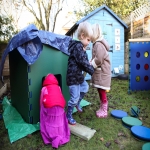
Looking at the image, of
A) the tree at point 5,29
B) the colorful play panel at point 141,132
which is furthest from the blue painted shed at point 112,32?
the colorful play panel at point 141,132

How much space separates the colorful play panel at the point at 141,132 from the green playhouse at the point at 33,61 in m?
1.61

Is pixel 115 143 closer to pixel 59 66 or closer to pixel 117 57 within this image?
pixel 59 66

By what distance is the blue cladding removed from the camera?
4.12 meters

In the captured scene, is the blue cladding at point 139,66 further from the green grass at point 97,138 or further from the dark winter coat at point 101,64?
the dark winter coat at point 101,64

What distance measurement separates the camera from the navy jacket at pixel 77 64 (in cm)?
225

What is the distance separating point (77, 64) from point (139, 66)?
2.72m

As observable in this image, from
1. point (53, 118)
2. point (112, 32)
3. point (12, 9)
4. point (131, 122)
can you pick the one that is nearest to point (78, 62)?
point (53, 118)

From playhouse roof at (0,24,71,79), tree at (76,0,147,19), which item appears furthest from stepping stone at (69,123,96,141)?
tree at (76,0,147,19)

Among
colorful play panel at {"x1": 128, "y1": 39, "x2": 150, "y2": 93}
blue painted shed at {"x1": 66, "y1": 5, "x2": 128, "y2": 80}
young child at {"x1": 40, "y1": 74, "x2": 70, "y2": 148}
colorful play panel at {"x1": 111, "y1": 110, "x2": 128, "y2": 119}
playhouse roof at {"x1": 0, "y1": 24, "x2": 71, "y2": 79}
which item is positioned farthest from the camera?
blue painted shed at {"x1": 66, "y1": 5, "x2": 128, "y2": 80}

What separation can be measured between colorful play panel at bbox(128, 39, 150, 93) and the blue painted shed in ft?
8.96

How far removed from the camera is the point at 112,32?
7152 millimetres

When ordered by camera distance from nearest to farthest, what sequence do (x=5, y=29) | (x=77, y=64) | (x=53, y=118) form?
(x=53, y=118) < (x=77, y=64) < (x=5, y=29)

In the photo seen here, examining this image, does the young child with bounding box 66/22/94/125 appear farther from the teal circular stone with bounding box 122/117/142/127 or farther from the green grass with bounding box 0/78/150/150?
the teal circular stone with bounding box 122/117/142/127

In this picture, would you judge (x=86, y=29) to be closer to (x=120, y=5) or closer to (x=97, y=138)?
(x=97, y=138)
